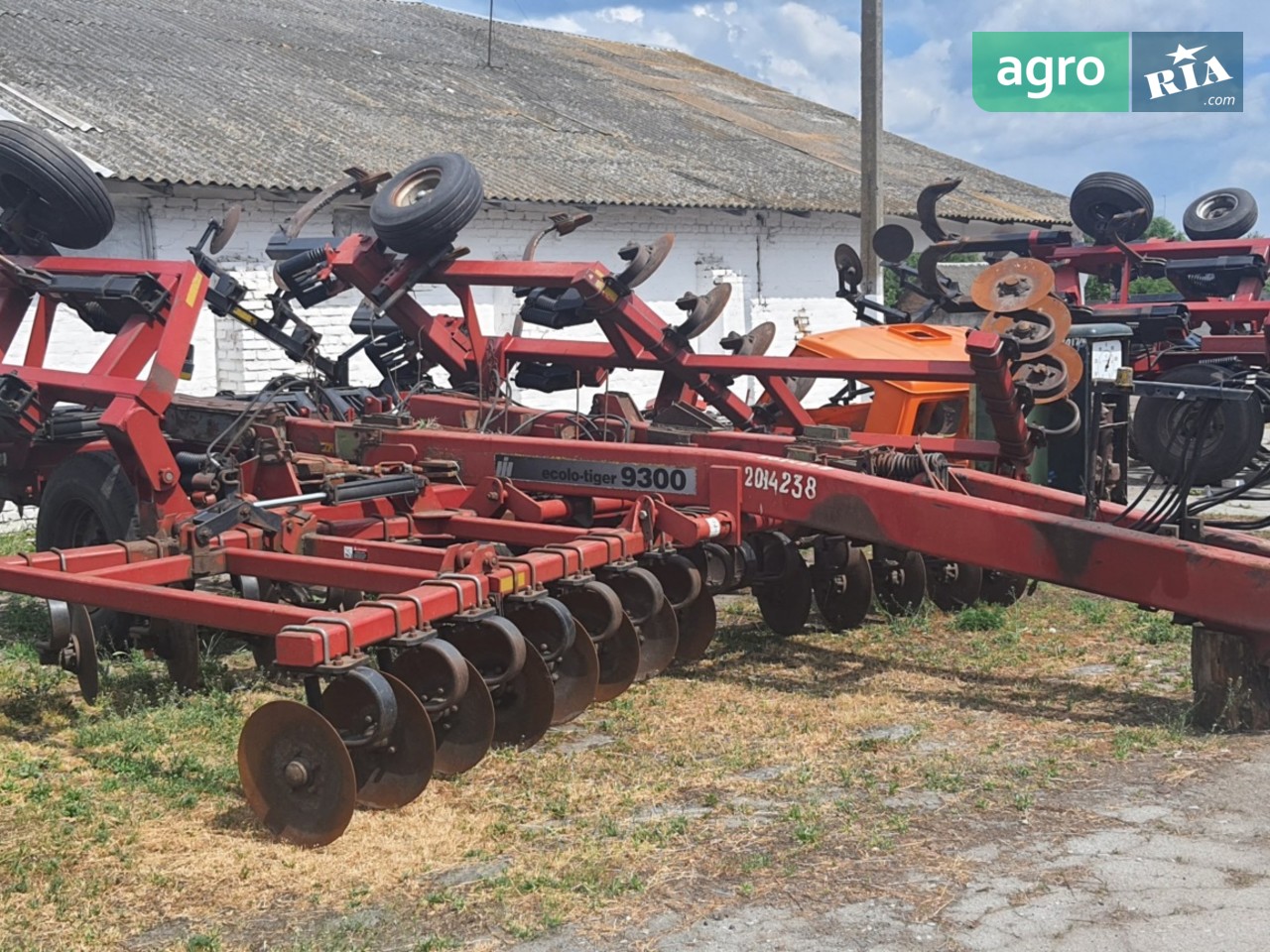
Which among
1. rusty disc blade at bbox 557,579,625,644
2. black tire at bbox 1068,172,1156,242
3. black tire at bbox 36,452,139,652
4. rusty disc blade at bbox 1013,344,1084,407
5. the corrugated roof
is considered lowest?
rusty disc blade at bbox 557,579,625,644

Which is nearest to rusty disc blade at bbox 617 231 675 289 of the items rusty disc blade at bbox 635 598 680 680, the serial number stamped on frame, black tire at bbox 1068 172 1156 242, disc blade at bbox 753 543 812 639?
disc blade at bbox 753 543 812 639

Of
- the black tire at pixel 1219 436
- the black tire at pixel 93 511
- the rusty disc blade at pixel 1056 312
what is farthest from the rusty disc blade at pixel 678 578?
the black tire at pixel 1219 436

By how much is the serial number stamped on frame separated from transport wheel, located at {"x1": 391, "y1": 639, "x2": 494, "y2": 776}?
1.71m

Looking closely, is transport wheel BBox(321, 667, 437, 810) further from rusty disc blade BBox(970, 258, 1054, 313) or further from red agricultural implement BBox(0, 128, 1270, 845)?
rusty disc blade BBox(970, 258, 1054, 313)

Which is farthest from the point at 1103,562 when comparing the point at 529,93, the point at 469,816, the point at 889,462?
the point at 529,93

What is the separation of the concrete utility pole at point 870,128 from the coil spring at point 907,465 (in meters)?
8.47

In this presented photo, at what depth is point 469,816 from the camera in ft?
15.9

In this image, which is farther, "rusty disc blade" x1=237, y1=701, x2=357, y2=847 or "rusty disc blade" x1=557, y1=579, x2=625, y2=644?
"rusty disc blade" x1=557, y1=579, x2=625, y2=644

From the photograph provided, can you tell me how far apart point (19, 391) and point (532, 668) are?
10.8 feet

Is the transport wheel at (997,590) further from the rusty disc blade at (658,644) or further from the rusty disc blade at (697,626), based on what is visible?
the rusty disc blade at (658,644)

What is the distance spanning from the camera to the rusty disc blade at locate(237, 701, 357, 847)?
180 inches

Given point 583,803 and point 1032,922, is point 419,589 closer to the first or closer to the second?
point 583,803

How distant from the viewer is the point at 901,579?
7.80 m

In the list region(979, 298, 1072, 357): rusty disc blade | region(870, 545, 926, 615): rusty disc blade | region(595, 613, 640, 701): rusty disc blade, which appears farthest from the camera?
region(870, 545, 926, 615): rusty disc blade
